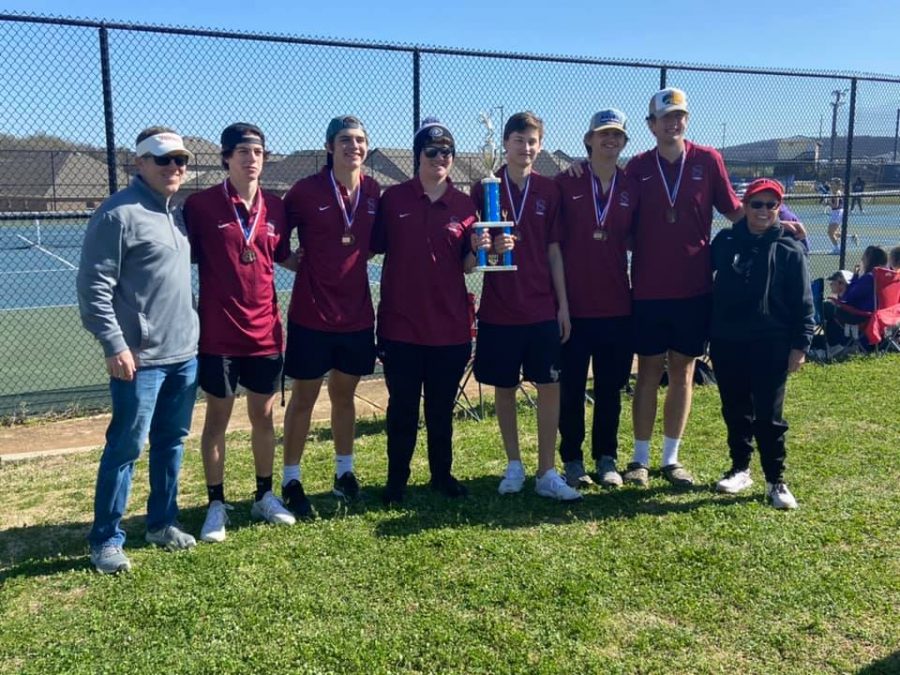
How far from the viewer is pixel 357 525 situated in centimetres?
457

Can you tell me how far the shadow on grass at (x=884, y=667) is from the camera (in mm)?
3139

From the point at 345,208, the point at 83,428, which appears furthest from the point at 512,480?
the point at 83,428

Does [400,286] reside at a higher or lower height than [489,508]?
higher

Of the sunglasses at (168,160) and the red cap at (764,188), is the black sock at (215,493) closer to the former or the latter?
the sunglasses at (168,160)

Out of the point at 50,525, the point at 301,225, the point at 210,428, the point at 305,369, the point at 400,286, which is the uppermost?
the point at 301,225

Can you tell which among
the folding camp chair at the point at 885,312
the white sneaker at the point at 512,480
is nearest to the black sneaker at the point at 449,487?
the white sneaker at the point at 512,480

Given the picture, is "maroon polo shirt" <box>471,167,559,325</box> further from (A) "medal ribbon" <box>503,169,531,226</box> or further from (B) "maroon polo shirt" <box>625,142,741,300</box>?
(B) "maroon polo shirt" <box>625,142,741,300</box>

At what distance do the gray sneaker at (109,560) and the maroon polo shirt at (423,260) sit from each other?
185 cm

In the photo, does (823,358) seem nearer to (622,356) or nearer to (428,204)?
(622,356)

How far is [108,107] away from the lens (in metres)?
6.27

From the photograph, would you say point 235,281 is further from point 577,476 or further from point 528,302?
point 577,476

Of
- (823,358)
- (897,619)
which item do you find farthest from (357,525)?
(823,358)

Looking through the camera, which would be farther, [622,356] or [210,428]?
[622,356]

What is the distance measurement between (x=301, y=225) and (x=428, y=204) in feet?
2.39
